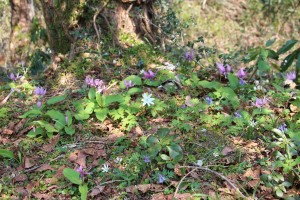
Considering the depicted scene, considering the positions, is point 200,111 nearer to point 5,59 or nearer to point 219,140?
point 219,140

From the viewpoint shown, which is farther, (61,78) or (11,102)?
(61,78)

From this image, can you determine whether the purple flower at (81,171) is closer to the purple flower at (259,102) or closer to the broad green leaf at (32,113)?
the broad green leaf at (32,113)

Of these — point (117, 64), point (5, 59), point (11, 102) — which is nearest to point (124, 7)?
point (117, 64)

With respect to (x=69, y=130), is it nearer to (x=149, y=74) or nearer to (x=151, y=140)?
(x=151, y=140)

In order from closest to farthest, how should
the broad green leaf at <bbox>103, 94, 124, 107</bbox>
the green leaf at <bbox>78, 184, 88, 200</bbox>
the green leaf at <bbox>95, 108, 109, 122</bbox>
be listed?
the green leaf at <bbox>78, 184, 88, 200</bbox>, the green leaf at <bbox>95, 108, 109, 122</bbox>, the broad green leaf at <bbox>103, 94, 124, 107</bbox>

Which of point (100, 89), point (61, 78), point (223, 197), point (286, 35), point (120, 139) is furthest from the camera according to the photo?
point (286, 35)

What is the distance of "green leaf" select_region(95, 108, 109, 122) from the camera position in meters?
3.10

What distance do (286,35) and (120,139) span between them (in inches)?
281

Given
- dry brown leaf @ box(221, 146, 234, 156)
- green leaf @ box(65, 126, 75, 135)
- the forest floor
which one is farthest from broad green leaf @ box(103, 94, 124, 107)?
dry brown leaf @ box(221, 146, 234, 156)

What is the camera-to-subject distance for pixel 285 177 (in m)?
2.58

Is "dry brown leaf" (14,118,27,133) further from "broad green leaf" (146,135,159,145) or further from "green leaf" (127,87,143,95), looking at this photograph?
"broad green leaf" (146,135,159,145)

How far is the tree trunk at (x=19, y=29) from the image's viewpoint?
Result: 6625 mm

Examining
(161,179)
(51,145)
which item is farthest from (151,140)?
(51,145)

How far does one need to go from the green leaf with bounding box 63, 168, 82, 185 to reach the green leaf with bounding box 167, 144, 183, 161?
664 mm
